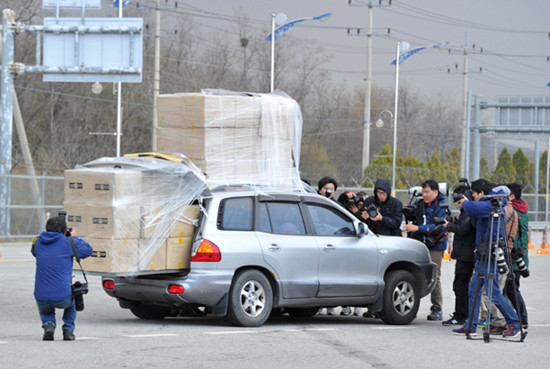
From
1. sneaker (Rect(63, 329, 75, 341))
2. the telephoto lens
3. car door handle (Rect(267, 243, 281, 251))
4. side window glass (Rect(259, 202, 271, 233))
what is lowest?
sneaker (Rect(63, 329, 75, 341))

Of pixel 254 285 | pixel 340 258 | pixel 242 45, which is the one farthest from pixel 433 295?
pixel 242 45

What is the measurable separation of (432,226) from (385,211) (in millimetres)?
730

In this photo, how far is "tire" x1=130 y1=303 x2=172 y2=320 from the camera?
1251 centimetres

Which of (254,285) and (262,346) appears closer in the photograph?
(262,346)

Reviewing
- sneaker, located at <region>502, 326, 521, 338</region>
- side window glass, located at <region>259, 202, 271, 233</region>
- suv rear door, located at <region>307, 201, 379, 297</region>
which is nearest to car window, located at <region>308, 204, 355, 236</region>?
suv rear door, located at <region>307, 201, 379, 297</region>

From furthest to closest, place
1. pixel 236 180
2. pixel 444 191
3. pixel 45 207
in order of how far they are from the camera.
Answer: pixel 45 207 < pixel 444 191 < pixel 236 180

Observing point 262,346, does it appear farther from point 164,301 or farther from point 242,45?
point 242,45

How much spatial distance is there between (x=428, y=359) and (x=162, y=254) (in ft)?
11.4

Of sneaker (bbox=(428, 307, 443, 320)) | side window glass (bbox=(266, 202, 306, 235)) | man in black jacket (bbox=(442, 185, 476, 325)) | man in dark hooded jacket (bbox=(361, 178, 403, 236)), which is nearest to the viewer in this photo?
side window glass (bbox=(266, 202, 306, 235))

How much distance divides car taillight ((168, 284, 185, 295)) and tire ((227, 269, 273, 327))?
61 centimetres

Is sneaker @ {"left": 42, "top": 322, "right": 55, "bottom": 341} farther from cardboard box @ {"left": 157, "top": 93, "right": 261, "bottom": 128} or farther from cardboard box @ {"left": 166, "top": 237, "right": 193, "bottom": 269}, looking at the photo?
cardboard box @ {"left": 157, "top": 93, "right": 261, "bottom": 128}

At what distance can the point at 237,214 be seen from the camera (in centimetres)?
1180

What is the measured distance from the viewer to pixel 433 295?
1380 cm

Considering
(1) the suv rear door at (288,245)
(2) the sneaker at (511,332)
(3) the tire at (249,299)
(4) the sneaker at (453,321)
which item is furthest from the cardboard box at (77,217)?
(2) the sneaker at (511,332)
